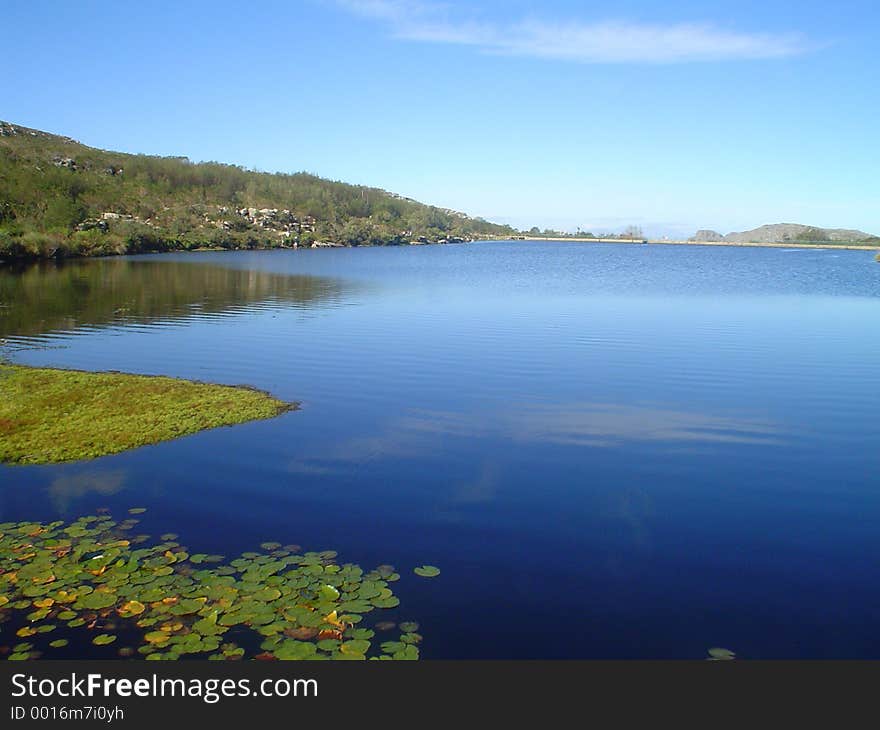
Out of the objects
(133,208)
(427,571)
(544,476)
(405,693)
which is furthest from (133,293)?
(133,208)

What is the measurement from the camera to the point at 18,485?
43.0 feet

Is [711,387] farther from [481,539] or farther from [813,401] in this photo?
[481,539]

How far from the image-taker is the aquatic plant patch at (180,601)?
8.23 metres

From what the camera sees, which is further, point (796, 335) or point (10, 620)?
point (796, 335)

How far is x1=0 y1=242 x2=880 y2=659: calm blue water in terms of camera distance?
939 cm

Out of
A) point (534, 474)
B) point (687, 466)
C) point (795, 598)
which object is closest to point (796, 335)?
point (687, 466)

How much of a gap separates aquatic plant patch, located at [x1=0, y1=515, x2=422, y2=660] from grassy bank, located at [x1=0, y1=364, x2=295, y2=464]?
4160 millimetres

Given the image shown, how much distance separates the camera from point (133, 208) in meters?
128

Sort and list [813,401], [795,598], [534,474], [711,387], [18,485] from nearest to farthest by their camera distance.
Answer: [795,598] < [18,485] < [534,474] < [813,401] < [711,387]

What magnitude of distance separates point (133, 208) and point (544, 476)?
12981 centimetres

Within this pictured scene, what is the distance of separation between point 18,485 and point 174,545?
4263 millimetres

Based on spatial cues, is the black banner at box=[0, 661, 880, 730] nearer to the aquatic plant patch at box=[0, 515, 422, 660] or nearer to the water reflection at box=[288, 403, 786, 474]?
the aquatic plant patch at box=[0, 515, 422, 660]

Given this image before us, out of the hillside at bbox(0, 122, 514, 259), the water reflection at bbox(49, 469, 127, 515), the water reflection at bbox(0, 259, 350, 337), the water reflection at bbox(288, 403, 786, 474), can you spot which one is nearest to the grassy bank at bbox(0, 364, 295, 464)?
the water reflection at bbox(49, 469, 127, 515)

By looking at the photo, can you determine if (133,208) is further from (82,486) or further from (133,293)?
(82,486)
